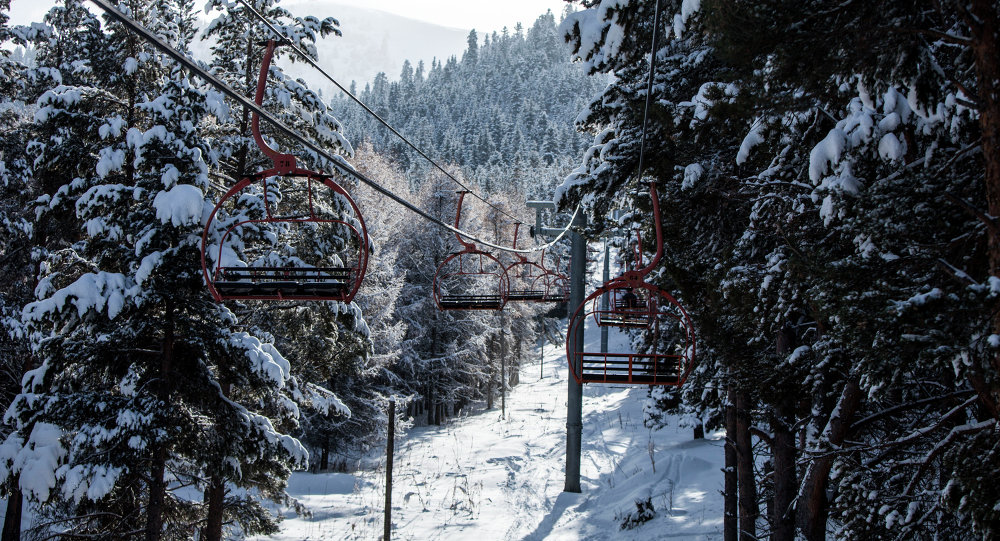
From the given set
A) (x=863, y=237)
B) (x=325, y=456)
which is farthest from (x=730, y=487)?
(x=325, y=456)

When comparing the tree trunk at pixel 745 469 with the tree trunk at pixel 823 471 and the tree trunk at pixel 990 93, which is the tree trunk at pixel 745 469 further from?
A: the tree trunk at pixel 990 93

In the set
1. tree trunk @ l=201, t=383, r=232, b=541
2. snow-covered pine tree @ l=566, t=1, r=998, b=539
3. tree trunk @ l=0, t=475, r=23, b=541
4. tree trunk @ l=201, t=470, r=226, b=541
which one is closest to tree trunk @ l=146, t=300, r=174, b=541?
tree trunk @ l=201, t=383, r=232, b=541

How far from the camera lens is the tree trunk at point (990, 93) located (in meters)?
4.48

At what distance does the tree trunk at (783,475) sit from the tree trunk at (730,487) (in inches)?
55.5

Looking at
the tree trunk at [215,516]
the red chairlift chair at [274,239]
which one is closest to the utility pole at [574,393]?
the red chairlift chair at [274,239]

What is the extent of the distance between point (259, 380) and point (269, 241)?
2163 millimetres

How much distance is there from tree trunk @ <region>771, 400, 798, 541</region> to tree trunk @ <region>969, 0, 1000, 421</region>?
16.7 ft

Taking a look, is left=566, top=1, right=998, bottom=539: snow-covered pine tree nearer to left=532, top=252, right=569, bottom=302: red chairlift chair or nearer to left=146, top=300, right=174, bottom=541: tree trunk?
left=532, top=252, right=569, bottom=302: red chairlift chair

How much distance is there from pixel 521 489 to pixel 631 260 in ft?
41.1

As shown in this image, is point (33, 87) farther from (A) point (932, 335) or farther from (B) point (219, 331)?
(A) point (932, 335)

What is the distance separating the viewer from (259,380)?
34.1 ft

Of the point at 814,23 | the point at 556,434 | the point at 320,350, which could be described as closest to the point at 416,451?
the point at 556,434

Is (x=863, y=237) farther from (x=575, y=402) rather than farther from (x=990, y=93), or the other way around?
(x=575, y=402)

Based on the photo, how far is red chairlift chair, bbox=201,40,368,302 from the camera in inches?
231
